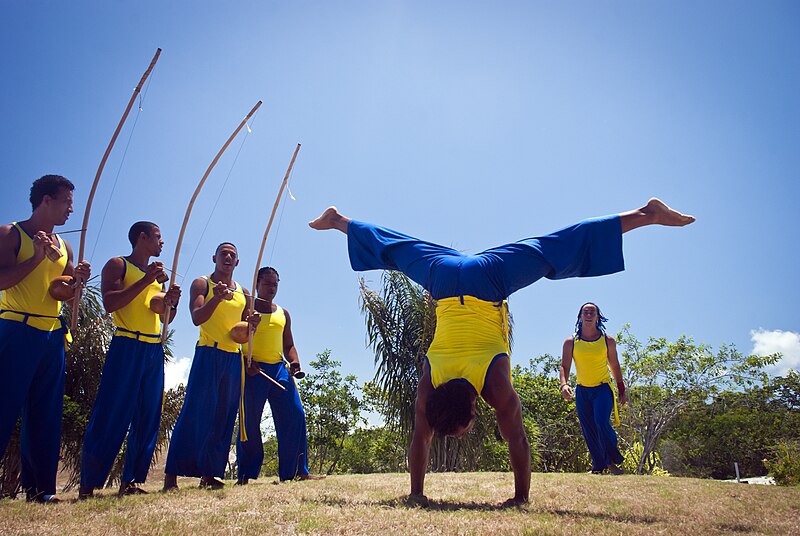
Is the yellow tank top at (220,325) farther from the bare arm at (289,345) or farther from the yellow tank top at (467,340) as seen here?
the yellow tank top at (467,340)

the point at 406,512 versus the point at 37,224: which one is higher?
the point at 37,224

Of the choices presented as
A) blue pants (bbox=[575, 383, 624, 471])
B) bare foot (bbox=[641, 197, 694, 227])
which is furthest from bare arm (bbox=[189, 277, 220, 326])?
blue pants (bbox=[575, 383, 624, 471])

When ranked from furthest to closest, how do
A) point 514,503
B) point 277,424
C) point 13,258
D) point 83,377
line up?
point 83,377
point 277,424
point 13,258
point 514,503

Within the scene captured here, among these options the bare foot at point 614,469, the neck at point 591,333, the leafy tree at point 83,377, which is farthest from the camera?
the leafy tree at point 83,377

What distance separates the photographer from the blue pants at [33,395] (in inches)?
189

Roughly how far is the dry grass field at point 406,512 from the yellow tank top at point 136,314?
1497 millimetres

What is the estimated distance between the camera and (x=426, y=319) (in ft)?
48.2

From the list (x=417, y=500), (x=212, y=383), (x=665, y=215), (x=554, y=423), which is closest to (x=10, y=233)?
(x=212, y=383)

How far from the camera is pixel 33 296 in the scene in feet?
16.5

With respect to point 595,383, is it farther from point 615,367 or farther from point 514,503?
point 514,503

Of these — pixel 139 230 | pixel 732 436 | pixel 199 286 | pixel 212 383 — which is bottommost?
pixel 732 436

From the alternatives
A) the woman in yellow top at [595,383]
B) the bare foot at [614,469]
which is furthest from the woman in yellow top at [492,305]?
the bare foot at [614,469]

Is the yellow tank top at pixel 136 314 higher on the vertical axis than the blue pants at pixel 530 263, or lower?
lower

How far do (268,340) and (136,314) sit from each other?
2250mm
